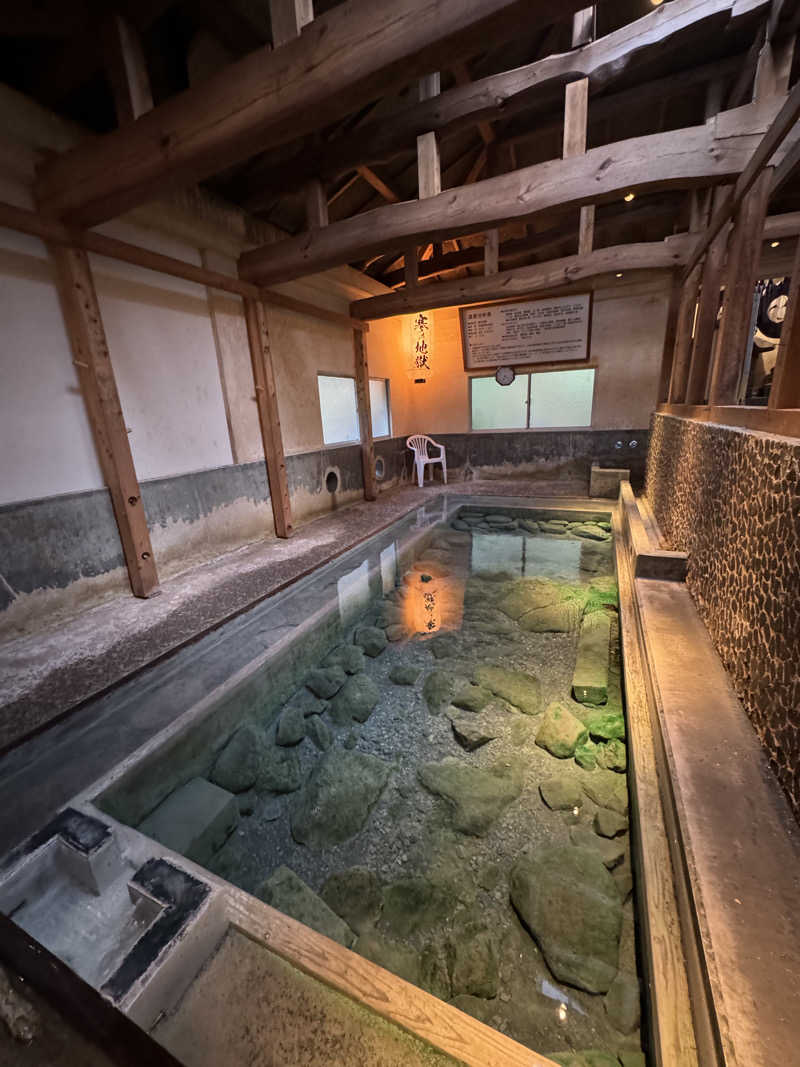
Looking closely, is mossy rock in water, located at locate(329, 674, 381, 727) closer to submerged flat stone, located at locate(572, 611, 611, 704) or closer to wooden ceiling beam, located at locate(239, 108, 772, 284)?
submerged flat stone, located at locate(572, 611, 611, 704)

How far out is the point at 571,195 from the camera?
2816mm

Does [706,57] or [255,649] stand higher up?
[706,57]

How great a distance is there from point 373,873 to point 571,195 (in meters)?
3.90

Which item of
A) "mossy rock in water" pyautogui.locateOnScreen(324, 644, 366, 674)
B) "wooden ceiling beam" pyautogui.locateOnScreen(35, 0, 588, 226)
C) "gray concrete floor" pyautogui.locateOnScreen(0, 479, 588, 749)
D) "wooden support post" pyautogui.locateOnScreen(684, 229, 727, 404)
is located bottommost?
"mossy rock in water" pyautogui.locateOnScreen(324, 644, 366, 674)

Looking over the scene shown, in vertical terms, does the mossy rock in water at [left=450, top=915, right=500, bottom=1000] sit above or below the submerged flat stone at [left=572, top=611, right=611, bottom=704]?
below

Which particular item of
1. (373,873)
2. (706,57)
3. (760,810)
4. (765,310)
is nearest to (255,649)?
(373,873)

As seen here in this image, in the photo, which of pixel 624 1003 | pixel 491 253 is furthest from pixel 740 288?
pixel 624 1003

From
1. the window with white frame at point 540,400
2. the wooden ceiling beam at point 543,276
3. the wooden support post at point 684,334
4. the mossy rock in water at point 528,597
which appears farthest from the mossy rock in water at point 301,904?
the window with white frame at point 540,400

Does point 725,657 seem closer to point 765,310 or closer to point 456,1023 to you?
point 456,1023

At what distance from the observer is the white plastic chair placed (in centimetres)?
777

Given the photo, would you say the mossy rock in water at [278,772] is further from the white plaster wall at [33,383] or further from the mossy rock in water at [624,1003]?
the white plaster wall at [33,383]

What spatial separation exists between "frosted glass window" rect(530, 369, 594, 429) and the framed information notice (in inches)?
151

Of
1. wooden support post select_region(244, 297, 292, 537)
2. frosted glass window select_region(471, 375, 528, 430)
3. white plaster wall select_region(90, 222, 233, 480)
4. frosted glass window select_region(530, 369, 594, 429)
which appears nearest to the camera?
white plaster wall select_region(90, 222, 233, 480)

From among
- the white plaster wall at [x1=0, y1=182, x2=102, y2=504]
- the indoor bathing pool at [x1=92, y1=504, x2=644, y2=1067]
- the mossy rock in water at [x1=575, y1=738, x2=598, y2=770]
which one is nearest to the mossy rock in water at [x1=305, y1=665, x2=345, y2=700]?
the indoor bathing pool at [x1=92, y1=504, x2=644, y2=1067]
